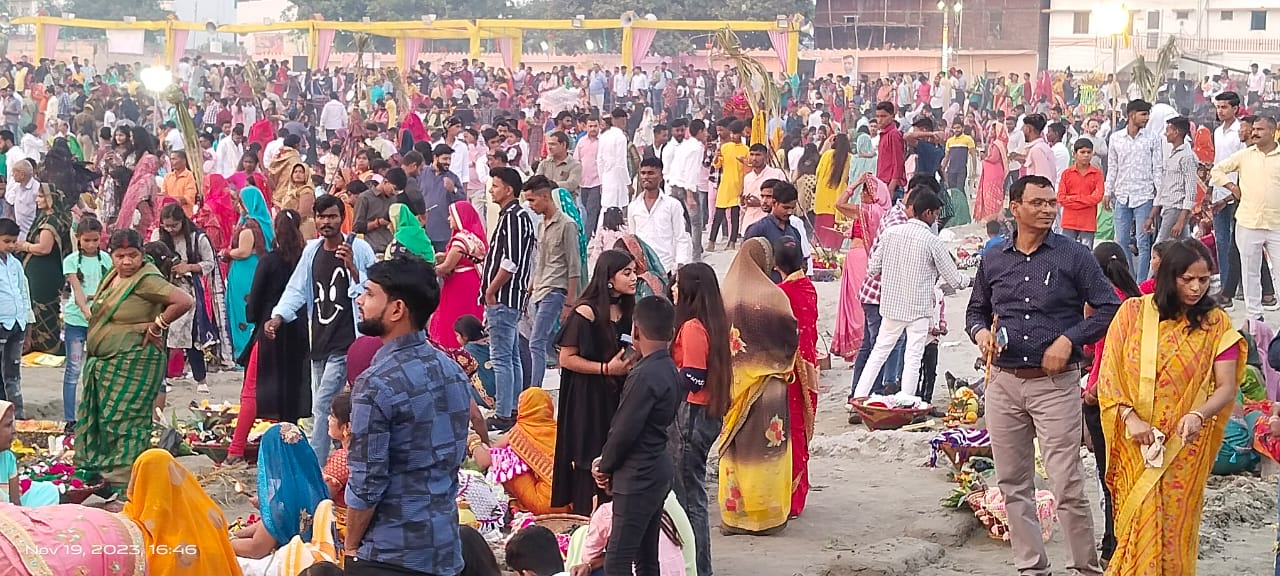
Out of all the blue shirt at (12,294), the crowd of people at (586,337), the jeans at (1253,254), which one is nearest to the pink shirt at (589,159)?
the crowd of people at (586,337)

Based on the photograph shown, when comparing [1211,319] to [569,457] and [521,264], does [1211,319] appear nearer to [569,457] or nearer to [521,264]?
[569,457]

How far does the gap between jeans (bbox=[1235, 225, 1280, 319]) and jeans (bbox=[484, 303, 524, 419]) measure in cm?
523

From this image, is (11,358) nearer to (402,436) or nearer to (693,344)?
(693,344)

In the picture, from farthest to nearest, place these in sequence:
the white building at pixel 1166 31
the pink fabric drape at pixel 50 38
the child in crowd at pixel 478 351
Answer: the white building at pixel 1166 31 → the pink fabric drape at pixel 50 38 → the child in crowd at pixel 478 351

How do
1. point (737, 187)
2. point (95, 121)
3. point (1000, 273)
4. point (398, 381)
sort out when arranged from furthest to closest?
point (95, 121), point (737, 187), point (1000, 273), point (398, 381)

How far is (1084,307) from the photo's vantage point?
19.2 feet

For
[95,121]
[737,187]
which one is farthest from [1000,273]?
[95,121]

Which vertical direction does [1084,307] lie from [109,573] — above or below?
above

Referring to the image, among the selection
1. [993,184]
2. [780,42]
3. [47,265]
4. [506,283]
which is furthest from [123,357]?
[780,42]

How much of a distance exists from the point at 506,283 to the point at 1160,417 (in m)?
4.28

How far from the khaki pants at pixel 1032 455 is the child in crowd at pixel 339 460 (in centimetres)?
242

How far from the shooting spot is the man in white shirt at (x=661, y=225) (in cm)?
1087

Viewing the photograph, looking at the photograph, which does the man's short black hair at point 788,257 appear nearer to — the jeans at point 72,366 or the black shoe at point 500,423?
the black shoe at point 500,423

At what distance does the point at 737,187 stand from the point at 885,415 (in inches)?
288
